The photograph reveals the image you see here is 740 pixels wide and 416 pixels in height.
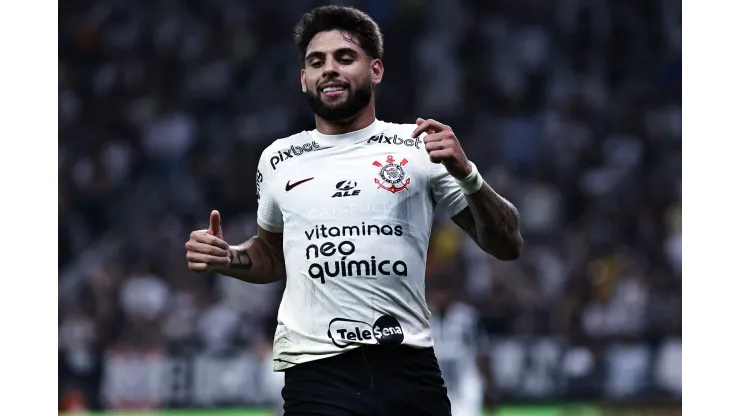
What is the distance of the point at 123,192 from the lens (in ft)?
50.1

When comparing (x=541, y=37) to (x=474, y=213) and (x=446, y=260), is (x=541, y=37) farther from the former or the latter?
(x=474, y=213)

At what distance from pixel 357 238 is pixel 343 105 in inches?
23.5

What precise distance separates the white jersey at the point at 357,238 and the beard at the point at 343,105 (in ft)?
0.34

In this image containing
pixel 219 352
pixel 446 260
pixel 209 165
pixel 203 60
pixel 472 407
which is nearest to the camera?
pixel 472 407

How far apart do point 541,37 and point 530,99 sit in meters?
1.13

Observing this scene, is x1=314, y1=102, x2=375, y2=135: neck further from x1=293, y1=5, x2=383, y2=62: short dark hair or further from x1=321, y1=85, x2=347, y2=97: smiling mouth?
x1=293, y1=5, x2=383, y2=62: short dark hair

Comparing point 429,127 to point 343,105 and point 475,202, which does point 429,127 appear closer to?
point 475,202

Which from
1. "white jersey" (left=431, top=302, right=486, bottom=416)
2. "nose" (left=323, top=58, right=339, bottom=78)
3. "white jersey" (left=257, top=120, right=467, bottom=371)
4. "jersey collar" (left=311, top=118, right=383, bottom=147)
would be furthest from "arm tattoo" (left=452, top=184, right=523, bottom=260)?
"white jersey" (left=431, top=302, right=486, bottom=416)

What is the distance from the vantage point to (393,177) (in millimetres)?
5012

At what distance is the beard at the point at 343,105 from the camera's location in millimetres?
5125

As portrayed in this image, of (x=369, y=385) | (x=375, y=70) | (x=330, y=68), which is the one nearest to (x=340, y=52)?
(x=330, y=68)

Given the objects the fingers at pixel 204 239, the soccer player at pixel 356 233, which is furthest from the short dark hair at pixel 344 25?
the fingers at pixel 204 239

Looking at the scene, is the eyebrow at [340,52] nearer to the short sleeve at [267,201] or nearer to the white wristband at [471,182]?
the short sleeve at [267,201]

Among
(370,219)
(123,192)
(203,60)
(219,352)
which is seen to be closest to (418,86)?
(203,60)
